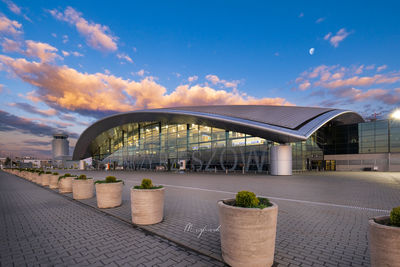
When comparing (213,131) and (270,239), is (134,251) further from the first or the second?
(213,131)

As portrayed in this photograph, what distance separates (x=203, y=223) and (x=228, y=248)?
260 centimetres

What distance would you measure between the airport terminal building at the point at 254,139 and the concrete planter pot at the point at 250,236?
21.8 metres

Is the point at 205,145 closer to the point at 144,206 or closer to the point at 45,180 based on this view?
the point at 45,180

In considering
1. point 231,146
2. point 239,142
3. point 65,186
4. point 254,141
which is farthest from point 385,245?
point 231,146

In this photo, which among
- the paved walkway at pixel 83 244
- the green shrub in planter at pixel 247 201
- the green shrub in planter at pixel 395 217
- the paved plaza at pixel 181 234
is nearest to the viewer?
the green shrub in planter at pixel 395 217

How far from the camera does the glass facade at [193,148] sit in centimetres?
3148

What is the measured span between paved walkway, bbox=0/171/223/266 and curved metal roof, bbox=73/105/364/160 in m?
21.8

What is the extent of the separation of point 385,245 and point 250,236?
1.87m

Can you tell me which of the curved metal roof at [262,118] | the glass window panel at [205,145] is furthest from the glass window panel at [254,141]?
the glass window panel at [205,145]

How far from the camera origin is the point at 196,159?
123ft

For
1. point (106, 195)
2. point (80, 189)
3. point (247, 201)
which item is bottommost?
point (80, 189)

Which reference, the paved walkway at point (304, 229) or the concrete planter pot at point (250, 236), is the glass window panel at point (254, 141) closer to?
the paved walkway at point (304, 229)

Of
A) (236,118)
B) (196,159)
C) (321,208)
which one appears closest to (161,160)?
(196,159)

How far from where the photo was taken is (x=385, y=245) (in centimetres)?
278
